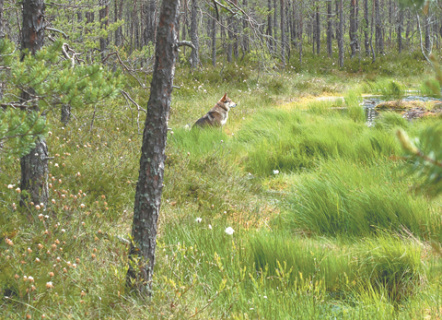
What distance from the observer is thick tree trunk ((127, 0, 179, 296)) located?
8.46 feet

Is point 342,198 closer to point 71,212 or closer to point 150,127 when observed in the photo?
point 150,127

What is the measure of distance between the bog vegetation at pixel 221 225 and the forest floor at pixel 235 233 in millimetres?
17

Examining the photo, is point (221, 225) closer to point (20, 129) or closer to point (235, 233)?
point (235, 233)

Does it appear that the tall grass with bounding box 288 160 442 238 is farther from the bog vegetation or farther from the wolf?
the wolf

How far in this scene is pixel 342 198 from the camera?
166 inches

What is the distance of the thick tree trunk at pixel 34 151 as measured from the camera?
3.89 metres

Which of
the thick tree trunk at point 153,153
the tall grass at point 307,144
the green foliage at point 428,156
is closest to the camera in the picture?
the green foliage at point 428,156

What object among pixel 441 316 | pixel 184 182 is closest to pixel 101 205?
pixel 184 182

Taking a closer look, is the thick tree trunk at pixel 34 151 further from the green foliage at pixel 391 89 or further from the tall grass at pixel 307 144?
the green foliage at pixel 391 89

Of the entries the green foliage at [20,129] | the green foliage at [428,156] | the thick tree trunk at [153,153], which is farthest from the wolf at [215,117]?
the green foliage at [428,156]

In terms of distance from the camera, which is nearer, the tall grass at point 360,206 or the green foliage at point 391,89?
the tall grass at point 360,206

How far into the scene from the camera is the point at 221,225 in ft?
13.0

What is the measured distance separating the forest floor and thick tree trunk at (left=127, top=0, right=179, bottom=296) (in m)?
0.15

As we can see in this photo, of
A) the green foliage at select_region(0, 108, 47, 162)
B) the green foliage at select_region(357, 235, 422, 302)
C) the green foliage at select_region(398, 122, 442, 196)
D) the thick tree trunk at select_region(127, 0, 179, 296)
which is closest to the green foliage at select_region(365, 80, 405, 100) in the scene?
the green foliage at select_region(357, 235, 422, 302)
